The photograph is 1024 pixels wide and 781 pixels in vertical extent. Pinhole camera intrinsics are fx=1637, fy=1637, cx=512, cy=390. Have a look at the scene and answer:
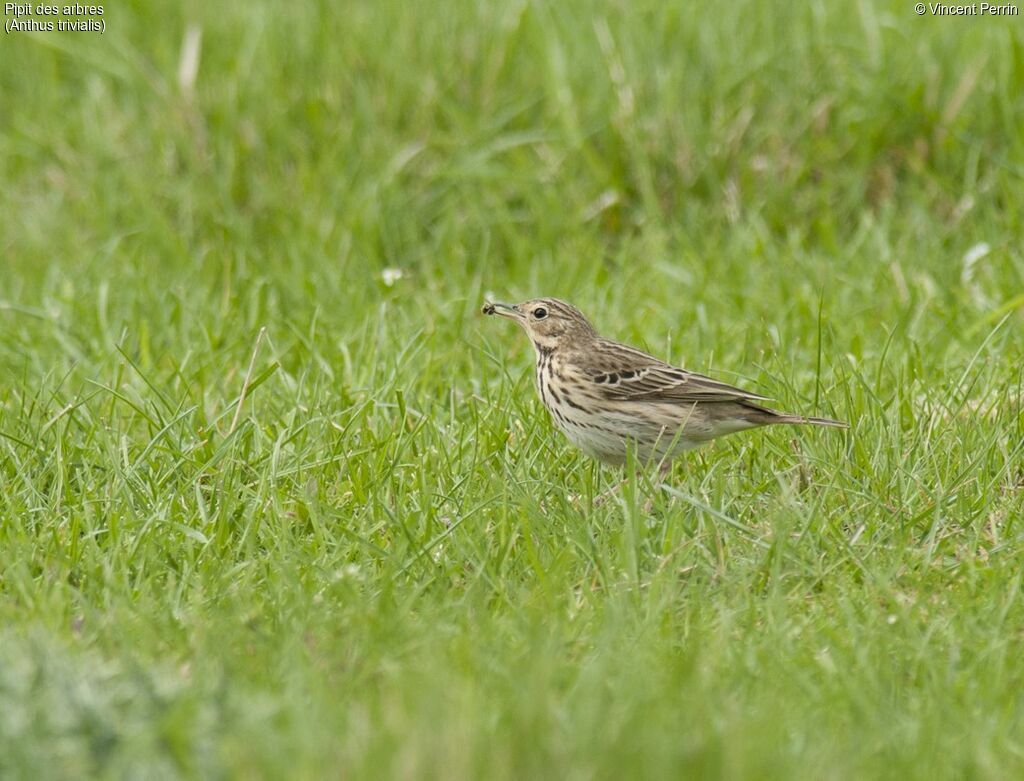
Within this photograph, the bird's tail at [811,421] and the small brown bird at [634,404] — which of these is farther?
the small brown bird at [634,404]

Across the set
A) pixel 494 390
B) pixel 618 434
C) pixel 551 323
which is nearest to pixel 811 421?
pixel 618 434

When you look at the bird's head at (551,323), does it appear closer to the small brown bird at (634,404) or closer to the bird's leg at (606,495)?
the small brown bird at (634,404)

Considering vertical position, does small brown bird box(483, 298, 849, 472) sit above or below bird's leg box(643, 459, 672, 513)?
above

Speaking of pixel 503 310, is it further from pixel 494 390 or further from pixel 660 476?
pixel 660 476

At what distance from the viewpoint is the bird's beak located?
6.73 metres

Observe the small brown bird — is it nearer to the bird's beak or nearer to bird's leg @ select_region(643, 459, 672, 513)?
bird's leg @ select_region(643, 459, 672, 513)

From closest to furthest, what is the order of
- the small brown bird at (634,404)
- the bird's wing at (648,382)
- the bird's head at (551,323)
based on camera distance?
the small brown bird at (634,404) < the bird's wing at (648,382) < the bird's head at (551,323)

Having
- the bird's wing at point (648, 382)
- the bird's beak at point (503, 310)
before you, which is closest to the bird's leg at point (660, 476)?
the bird's wing at point (648, 382)

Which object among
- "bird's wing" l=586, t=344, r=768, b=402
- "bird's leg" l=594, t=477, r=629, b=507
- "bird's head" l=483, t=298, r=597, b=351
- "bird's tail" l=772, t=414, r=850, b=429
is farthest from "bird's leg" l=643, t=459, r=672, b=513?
"bird's head" l=483, t=298, r=597, b=351

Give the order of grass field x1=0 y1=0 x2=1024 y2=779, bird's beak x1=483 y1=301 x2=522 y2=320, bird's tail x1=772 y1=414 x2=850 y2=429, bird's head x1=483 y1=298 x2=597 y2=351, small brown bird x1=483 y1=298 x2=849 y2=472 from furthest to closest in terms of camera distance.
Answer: bird's beak x1=483 y1=301 x2=522 y2=320
bird's head x1=483 y1=298 x2=597 y2=351
small brown bird x1=483 y1=298 x2=849 y2=472
bird's tail x1=772 y1=414 x2=850 y2=429
grass field x1=0 y1=0 x2=1024 y2=779

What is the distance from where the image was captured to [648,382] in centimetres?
622

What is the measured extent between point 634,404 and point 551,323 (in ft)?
2.11

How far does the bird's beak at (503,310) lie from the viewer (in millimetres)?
6726

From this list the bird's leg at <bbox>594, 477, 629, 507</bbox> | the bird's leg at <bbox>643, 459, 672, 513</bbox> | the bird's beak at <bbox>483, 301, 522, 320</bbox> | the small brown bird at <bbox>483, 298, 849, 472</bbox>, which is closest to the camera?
the bird's leg at <bbox>643, 459, 672, 513</bbox>
